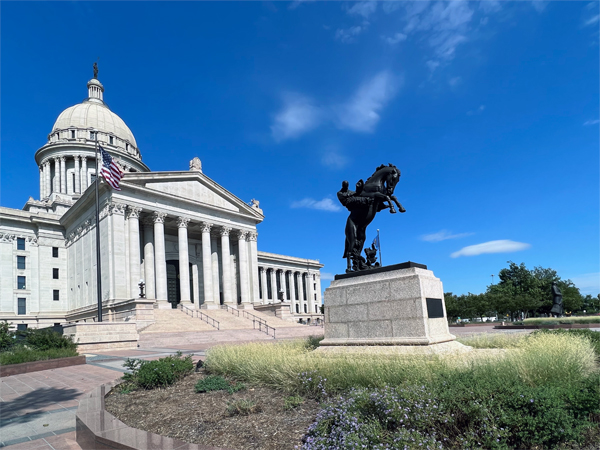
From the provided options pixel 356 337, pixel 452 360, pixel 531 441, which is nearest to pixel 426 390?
pixel 531 441

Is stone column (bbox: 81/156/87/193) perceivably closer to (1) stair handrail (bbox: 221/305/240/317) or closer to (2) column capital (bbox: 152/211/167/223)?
(2) column capital (bbox: 152/211/167/223)

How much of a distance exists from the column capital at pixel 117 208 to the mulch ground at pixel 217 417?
1397 inches

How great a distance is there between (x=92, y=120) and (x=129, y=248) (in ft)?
139

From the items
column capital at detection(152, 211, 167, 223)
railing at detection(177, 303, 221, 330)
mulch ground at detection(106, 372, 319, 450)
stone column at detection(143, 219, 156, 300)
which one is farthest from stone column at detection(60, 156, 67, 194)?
mulch ground at detection(106, 372, 319, 450)

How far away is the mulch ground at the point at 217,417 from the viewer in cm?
516

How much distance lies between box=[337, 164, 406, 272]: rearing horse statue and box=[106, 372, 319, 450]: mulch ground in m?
4.89

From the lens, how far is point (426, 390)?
16.8 ft

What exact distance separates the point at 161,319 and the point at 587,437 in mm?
35451

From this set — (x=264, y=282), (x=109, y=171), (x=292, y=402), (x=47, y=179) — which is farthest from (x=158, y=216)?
(x=292, y=402)

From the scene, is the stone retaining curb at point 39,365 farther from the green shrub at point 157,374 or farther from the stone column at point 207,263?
the stone column at point 207,263

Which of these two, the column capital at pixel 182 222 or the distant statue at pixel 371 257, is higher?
the column capital at pixel 182 222

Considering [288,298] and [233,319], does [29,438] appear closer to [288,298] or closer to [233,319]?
[233,319]

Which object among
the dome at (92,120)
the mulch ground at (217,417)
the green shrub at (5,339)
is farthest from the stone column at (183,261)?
the mulch ground at (217,417)

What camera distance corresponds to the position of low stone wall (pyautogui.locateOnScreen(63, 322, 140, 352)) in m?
22.7
